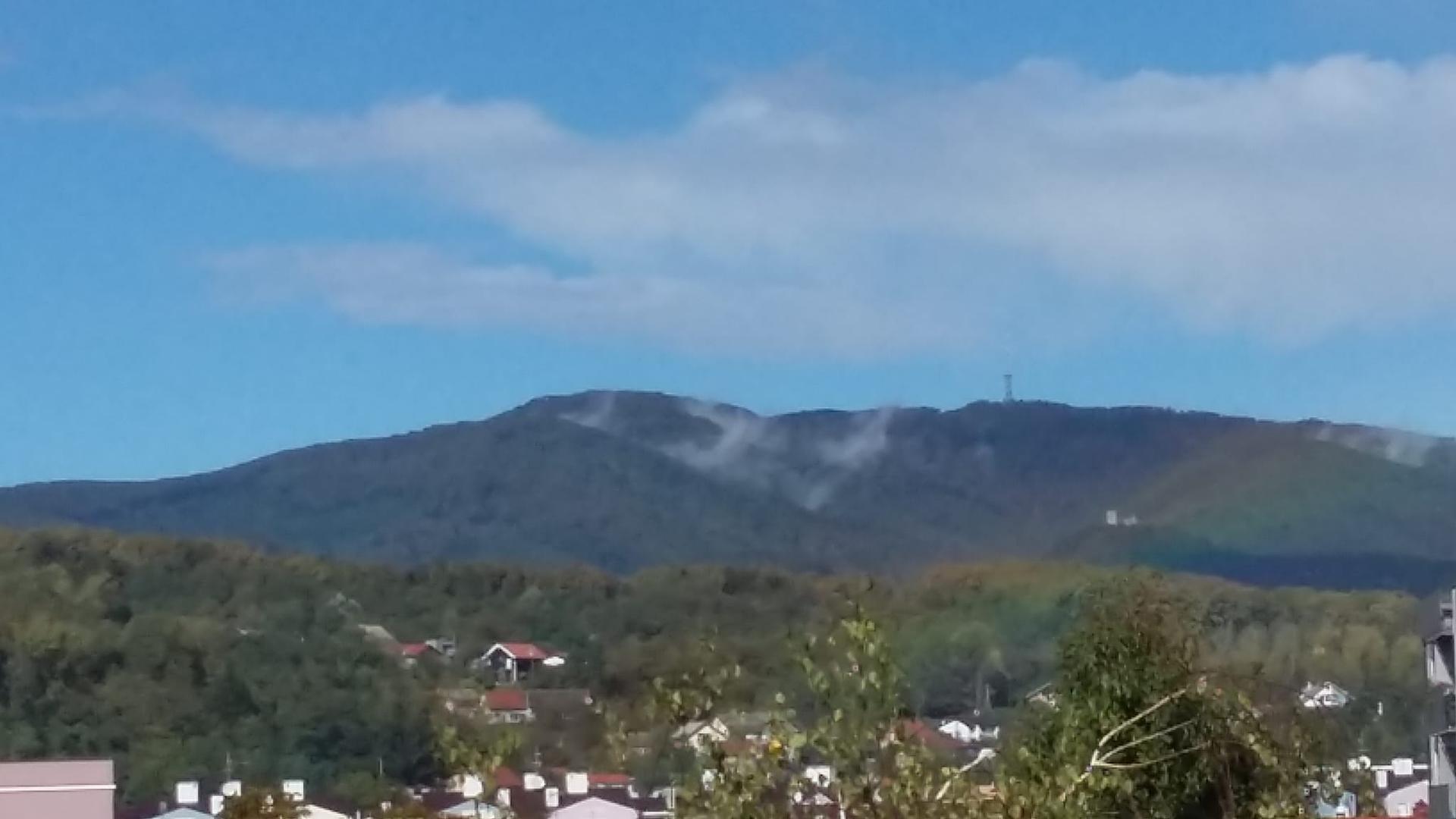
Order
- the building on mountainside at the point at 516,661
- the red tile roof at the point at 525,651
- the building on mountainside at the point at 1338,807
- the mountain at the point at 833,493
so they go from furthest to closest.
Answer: the red tile roof at the point at 525,651, the building on mountainside at the point at 516,661, the mountain at the point at 833,493, the building on mountainside at the point at 1338,807

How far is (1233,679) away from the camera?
13.8m

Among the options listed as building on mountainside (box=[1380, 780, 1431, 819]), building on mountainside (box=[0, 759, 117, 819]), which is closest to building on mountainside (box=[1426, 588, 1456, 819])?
building on mountainside (box=[1380, 780, 1431, 819])

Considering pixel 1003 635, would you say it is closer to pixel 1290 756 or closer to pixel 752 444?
pixel 1290 756

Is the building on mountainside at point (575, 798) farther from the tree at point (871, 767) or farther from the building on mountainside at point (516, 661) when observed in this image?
the tree at point (871, 767)

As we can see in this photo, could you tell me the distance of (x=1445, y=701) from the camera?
18.2 m

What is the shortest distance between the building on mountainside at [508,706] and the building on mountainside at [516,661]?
12.2 meters

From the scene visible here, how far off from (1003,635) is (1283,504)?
7187 millimetres

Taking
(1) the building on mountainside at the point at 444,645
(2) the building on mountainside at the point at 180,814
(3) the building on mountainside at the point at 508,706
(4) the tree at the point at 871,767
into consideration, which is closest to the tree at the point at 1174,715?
(3) the building on mountainside at the point at 508,706

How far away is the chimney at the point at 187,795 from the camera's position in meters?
47.3

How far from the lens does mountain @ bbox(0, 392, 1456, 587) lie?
41.4 m

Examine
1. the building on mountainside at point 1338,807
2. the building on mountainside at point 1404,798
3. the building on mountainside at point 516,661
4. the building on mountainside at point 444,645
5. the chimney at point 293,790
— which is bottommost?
the building on mountainside at point 1404,798

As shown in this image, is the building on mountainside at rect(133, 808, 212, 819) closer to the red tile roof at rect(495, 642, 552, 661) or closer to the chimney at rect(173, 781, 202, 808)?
the chimney at rect(173, 781, 202, 808)

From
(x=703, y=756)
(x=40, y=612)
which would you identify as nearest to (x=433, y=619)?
(x=40, y=612)

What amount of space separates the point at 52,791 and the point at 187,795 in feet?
80.4
